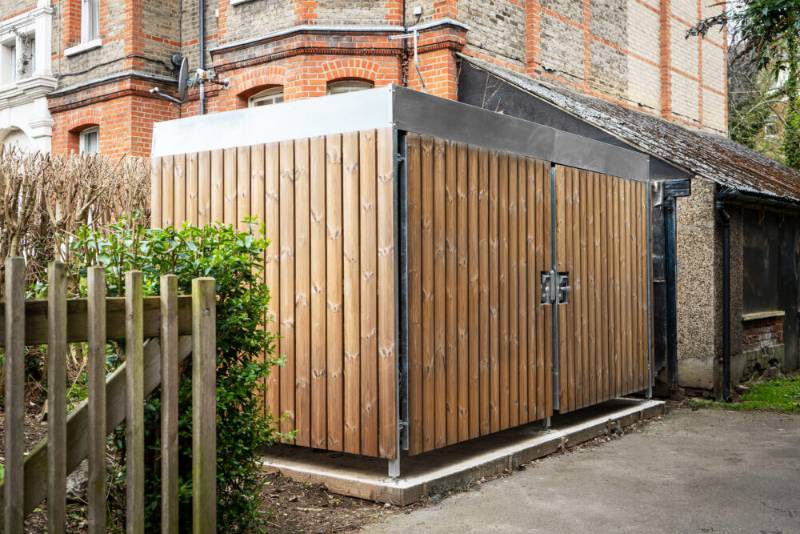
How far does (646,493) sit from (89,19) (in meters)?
15.0

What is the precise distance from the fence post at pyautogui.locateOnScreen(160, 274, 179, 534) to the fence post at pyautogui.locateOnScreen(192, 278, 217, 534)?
13 cm

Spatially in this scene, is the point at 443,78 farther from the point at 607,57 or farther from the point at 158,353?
the point at 158,353

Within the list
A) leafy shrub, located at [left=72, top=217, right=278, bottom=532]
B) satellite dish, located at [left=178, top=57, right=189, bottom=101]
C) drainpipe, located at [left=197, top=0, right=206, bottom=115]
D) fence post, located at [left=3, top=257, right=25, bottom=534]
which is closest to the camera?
fence post, located at [left=3, top=257, right=25, bottom=534]

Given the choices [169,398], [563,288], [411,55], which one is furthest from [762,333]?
[169,398]

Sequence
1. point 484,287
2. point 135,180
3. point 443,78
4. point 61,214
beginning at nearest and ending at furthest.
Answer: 1. point 484,287
2. point 61,214
3. point 135,180
4. point 443,78

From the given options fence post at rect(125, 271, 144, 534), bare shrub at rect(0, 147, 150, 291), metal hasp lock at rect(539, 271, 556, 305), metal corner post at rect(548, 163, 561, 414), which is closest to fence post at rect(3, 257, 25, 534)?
fence post at rect(125, 271, 144, 534)

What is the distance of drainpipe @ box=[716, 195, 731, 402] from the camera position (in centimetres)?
994

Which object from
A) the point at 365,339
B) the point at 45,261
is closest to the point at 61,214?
the point at 45,261

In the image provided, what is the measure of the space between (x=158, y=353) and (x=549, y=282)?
440 centimetres

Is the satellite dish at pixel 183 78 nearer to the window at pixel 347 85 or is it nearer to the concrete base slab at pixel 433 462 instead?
the window at pixel 347 85

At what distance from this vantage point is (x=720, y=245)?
1008 centimetres

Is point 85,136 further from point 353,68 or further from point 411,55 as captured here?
point 411,55

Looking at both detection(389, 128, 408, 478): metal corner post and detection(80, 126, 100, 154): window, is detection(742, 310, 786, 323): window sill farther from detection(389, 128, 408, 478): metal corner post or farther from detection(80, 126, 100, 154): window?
detection(80, 126, 100, 154): window

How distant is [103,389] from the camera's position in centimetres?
319
